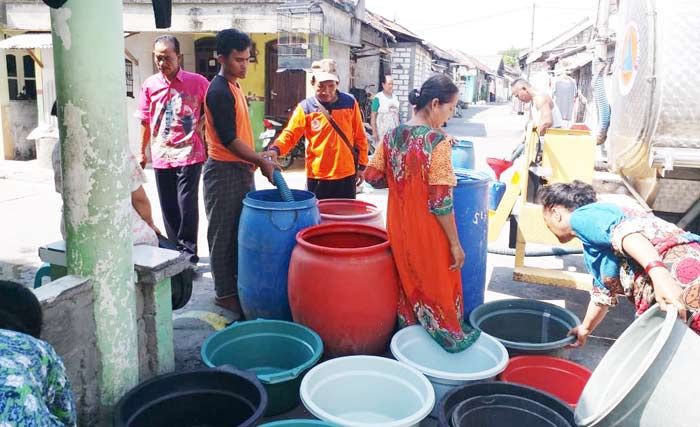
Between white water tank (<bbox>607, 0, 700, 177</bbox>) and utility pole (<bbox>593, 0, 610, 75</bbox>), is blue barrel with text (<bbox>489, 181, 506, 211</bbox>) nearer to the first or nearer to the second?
utility pole (<bbox>593, 0, 610, 75</bbox>)

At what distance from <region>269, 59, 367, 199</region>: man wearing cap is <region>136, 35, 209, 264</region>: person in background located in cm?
74

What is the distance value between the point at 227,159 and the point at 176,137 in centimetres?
96

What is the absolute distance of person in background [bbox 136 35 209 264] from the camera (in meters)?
4.48

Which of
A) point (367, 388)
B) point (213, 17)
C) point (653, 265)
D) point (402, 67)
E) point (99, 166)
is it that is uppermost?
point (402, 67)

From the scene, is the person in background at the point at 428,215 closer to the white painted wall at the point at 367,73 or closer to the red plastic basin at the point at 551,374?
the red plastic basin at the point at 551,374

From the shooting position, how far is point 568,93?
477 inches

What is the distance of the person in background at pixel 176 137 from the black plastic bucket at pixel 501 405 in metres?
2.77

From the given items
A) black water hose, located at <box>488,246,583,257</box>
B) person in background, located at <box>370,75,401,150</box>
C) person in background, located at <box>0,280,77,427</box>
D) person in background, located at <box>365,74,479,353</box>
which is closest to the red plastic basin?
person in background, located at <box>365,74,479,353</box>

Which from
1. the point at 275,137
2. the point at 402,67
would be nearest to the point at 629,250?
the point at 275,137

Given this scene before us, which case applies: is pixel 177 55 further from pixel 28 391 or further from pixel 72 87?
pixel 28 391

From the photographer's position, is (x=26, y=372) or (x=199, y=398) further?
(x=199, y=398)

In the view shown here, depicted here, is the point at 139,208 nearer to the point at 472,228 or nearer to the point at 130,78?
the point at 472,228

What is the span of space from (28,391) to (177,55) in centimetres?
364

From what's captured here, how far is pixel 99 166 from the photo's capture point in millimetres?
2227
